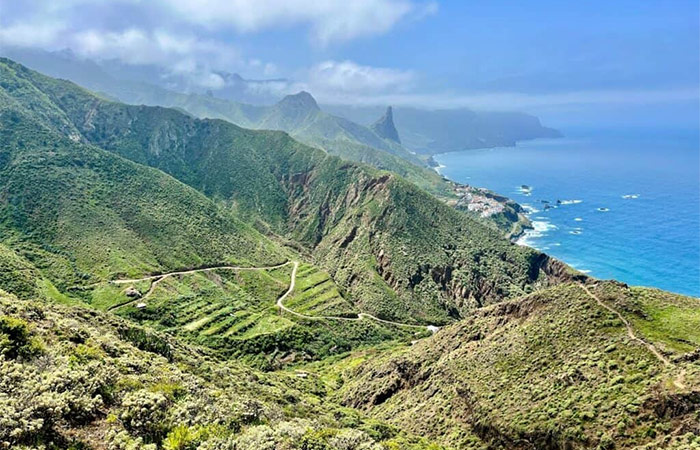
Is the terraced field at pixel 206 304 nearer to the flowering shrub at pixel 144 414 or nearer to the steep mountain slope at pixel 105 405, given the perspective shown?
the steep mountain slope at pixel 105 405

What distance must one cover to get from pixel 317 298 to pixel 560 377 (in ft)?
375

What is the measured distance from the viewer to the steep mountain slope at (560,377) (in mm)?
45281

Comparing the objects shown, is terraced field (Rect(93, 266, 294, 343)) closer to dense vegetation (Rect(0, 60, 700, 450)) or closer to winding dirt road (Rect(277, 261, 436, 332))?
dense vegetation (Rect(0, 60, 700, 450))

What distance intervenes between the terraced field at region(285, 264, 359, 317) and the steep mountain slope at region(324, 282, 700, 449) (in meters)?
70.4

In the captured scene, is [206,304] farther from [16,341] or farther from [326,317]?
[16,341]

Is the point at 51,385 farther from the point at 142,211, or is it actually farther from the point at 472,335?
the point at 142,211

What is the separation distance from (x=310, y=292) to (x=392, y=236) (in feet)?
169

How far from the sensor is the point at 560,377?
184ft

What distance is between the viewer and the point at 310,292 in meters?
166

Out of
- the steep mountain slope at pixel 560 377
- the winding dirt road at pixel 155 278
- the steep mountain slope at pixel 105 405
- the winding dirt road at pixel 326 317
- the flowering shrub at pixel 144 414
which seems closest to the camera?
the steep mountain slope at pixel 105 405

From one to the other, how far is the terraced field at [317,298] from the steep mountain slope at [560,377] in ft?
231

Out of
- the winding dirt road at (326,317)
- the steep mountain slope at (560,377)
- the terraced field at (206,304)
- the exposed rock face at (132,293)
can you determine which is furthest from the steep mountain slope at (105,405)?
the winding dirt road at (326,317)

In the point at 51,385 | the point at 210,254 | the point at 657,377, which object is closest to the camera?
the point at 51,385

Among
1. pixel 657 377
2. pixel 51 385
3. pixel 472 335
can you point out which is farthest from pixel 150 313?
pixel 657 377
